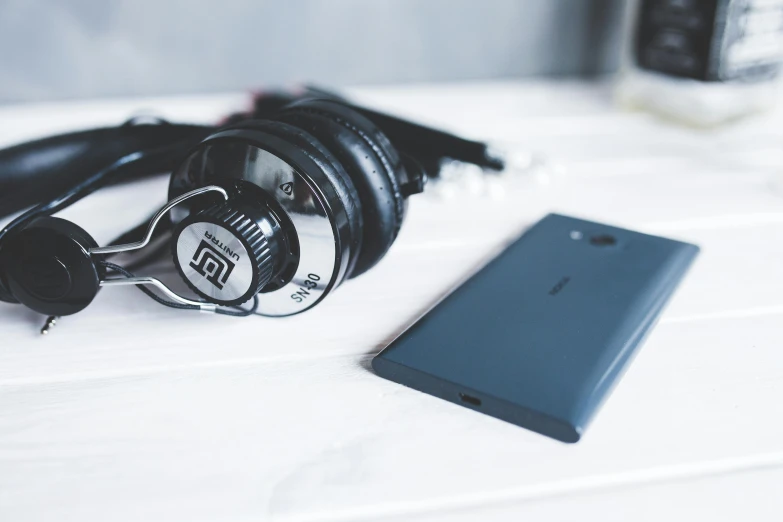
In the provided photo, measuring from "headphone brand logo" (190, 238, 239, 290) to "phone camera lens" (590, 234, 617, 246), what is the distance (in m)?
0.28

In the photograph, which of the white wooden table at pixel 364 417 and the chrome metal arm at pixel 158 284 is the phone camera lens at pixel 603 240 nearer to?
the white wooden table at pixel 364 417

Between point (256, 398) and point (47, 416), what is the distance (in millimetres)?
107

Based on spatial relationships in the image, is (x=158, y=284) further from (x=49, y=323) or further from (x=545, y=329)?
(x=545, y=329)

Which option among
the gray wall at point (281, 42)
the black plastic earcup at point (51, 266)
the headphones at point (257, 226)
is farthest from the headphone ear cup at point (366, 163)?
the gray wall at point (281, 42)

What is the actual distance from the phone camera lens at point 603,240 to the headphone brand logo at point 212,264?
280mm

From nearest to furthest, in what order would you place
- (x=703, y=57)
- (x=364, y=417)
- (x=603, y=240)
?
(x=364, y=417)
(x=603, y=240)
(x=703, y=57)

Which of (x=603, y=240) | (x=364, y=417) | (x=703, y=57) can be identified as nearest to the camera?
(x=364, y=417)

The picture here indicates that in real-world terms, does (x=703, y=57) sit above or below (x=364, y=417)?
above

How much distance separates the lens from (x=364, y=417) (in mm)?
377

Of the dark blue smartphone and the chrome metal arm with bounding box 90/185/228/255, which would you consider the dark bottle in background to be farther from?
the chrome metal arm with bounding box 90/185/228/255

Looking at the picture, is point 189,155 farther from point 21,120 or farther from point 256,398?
point 21,120

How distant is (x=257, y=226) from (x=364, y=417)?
0.39 feet

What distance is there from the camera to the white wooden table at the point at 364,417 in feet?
1.07

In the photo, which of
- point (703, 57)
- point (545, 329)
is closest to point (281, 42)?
point (703, 57)
